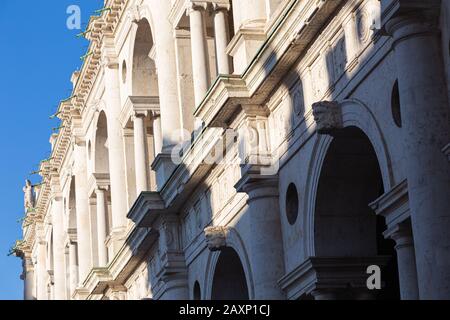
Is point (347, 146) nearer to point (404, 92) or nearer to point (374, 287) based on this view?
point (374, 287)

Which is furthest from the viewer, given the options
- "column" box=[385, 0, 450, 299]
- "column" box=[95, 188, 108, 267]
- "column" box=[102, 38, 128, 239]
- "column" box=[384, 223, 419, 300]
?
"column" box=[95, 188, 108, 267]

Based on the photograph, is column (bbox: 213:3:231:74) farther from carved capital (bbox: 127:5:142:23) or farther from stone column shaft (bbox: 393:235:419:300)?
stone column shaft (bbox: 393:235:419:300)

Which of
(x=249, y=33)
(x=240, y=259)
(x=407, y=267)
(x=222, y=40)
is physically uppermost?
(x=222, y=40)

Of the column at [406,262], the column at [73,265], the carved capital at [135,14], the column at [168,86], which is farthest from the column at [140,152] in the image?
the column at [406,262]

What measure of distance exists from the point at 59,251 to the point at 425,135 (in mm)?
40057

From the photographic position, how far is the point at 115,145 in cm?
4141

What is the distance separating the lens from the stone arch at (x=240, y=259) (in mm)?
26733

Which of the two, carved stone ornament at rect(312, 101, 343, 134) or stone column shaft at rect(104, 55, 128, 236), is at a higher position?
stone column shaft at rect(104, 55, 128, 236)

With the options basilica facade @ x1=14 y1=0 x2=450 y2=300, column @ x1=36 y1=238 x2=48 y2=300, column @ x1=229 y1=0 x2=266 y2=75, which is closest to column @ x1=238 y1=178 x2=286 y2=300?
basilica facade @ x1=14 y1=0 x2=450 y2=300

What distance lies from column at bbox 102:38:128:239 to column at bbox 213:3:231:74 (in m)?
11.3

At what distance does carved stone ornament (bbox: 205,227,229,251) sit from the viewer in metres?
28.4

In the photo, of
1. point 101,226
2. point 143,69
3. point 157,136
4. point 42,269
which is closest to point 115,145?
point 143,69

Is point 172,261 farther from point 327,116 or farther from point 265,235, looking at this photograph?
point 327,116
